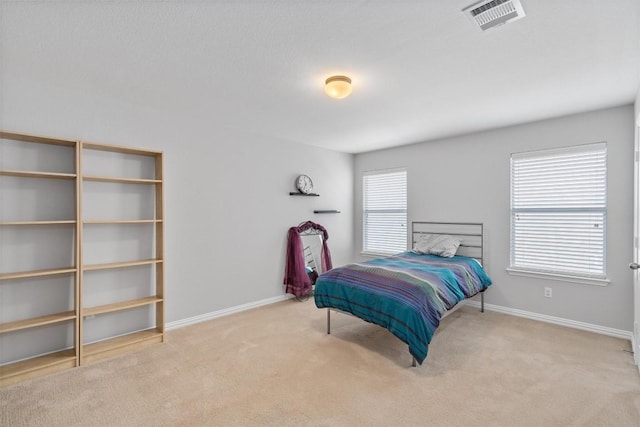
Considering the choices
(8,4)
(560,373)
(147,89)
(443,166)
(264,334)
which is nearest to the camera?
(8,4)

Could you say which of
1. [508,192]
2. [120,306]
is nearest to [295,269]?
[120,306]

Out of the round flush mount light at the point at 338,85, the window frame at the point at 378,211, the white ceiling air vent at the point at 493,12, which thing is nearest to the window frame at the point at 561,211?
the window frame at the point at 378,211

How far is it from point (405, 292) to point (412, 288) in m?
0.08

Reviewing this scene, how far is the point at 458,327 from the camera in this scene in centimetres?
365

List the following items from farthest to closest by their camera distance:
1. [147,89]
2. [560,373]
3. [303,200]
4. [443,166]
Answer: [303,200] < [443,166] < [147,89] < [560,373]

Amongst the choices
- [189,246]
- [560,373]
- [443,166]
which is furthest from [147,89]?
[560,373]

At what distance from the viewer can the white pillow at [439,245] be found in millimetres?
4297

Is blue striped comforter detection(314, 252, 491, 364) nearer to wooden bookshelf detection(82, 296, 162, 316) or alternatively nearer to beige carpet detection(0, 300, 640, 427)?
beige carpet detection(0, 300, 640, 427)

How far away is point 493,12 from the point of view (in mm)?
1819

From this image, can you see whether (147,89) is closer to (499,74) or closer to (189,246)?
(189,246)

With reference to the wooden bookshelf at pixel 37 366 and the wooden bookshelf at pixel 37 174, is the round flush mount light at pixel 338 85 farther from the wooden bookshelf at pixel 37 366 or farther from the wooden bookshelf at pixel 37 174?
the wooden bookshelf at pixel 37 366

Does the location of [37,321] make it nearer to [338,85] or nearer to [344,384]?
[344,384]

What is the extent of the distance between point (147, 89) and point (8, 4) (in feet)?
3.89

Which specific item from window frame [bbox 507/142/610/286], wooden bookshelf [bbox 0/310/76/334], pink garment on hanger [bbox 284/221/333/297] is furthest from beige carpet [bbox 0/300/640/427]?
pink garment on hanger [bbox 284/221/333/297]
